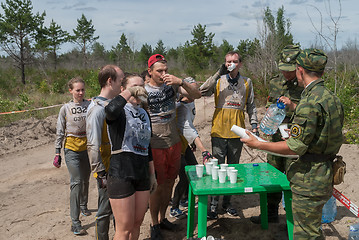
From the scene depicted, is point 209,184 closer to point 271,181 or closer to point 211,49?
point 271,181

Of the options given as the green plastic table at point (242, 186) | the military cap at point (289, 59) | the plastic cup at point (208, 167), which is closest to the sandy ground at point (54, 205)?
the green plastic table at point (242, 186)

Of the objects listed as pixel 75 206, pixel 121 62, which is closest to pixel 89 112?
pixel 75 206

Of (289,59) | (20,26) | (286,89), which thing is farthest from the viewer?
(20,26)

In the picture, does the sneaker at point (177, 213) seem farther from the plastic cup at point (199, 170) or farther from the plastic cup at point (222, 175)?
the plastic cup at point (222, 175)

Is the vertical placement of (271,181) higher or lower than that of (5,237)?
higher

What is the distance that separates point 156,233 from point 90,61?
131 ft

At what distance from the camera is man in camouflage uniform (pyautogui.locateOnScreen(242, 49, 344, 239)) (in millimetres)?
2451

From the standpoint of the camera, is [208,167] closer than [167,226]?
Yes

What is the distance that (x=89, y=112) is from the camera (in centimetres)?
292

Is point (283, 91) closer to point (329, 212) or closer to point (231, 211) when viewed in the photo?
point (329, 212)

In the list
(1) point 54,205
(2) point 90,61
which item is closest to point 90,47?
(2) point 90,61

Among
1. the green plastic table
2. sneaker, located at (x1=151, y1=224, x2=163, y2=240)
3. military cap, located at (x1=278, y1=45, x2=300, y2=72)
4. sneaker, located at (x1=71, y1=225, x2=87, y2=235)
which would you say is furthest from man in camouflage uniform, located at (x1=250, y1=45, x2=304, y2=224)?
sneaker, located at (x1=71, y1=225, x2=87, y2=235)

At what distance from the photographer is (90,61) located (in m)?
40.7

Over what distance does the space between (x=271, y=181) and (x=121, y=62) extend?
41.3m
